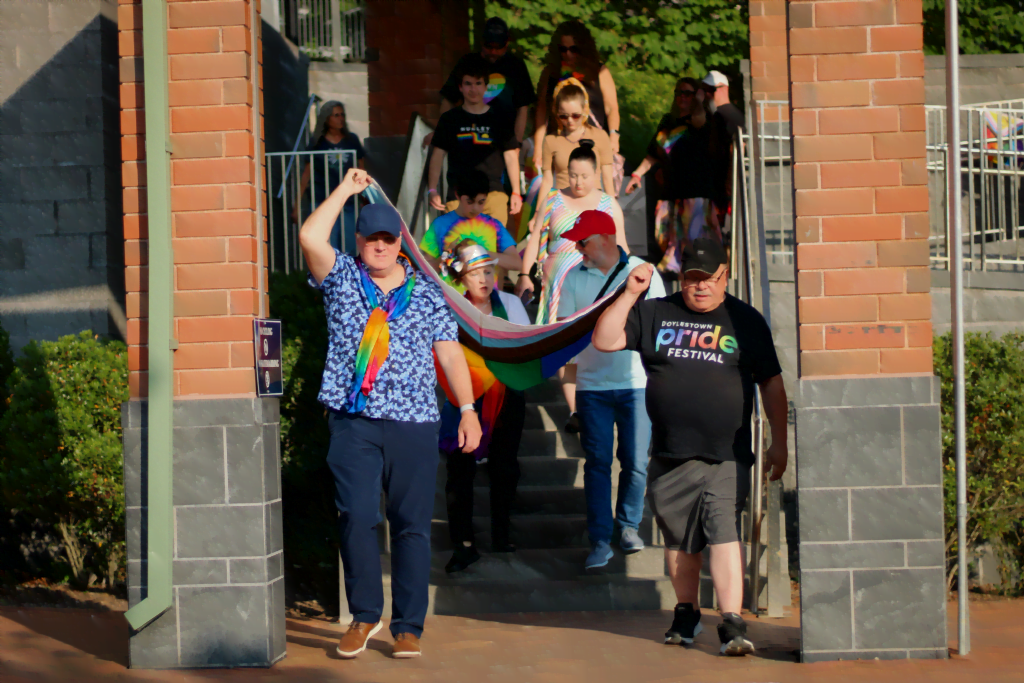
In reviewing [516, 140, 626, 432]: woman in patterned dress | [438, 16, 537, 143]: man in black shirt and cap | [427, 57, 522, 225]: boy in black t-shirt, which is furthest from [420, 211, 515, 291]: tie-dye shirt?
[438, 16, 537, 143]: man in black shirt and cap

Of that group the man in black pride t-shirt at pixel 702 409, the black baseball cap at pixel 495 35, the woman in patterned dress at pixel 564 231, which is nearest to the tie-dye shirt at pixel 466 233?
the woman in patterned dress at pixel 564 231

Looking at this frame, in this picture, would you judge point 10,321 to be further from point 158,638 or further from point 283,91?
point 283,91

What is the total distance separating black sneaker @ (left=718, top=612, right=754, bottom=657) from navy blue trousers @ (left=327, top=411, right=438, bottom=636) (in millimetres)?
1336

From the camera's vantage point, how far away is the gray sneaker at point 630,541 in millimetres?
6078

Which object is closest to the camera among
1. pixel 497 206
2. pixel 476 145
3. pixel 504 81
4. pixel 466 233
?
pixel 466 233

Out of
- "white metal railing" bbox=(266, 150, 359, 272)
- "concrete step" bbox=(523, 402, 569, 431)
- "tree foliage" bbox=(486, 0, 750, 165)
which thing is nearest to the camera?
"concrete step" bbox=(523, 402, 569, 431)

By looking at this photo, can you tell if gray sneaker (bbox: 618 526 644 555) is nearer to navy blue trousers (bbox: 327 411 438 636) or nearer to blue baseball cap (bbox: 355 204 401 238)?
navy blue trousers (bbox: 327 411 438 636)

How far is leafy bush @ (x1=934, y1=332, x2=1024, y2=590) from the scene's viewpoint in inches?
248

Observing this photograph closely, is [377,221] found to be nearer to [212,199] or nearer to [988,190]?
[212,199]

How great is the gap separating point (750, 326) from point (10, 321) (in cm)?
674

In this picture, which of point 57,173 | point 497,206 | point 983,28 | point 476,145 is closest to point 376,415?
point 497,206

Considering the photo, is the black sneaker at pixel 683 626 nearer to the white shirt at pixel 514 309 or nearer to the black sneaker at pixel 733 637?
the black sneaker at pixel 733 637

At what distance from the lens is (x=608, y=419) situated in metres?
6.09

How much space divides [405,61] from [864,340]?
7.41 metres
